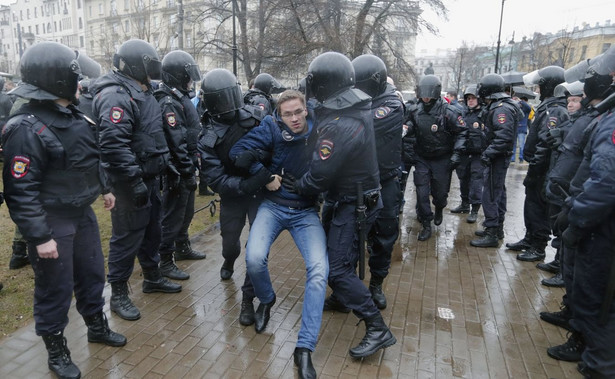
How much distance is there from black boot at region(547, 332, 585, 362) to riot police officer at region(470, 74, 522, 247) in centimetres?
265

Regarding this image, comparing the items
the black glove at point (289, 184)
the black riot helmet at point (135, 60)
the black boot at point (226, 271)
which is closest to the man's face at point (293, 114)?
the black glove at point (289, 184)

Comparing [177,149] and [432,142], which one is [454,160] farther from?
[177,149]

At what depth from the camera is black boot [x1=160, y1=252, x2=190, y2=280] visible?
4.56 meters

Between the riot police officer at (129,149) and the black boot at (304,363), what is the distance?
1.65m

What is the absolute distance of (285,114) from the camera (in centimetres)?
319

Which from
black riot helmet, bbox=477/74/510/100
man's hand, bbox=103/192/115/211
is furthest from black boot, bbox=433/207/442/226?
man's hand, bbox=103/192/115/211

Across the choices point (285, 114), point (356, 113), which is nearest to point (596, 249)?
point (356, 113)

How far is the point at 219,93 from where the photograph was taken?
349 centimetres

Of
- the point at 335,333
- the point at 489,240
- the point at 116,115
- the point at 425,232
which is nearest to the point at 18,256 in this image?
the point at 116,115

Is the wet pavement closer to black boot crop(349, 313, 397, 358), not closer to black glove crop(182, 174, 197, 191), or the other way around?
black boot crop(349, 313, 397, 358)

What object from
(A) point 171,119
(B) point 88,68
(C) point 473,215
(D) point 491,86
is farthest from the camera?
(C) point 473,215

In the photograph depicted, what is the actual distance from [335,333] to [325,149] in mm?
1662

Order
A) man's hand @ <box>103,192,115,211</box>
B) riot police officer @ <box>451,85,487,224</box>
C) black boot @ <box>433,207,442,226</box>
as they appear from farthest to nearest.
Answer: riot police officer @ <box>451,85,487,224</box>, black boot @ <box>433,207,442,226</box>, man's hand @ <box>103,192,115,211</box>

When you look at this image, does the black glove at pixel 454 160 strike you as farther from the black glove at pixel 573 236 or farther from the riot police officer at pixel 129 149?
the riot police officer at pixel 129 149
